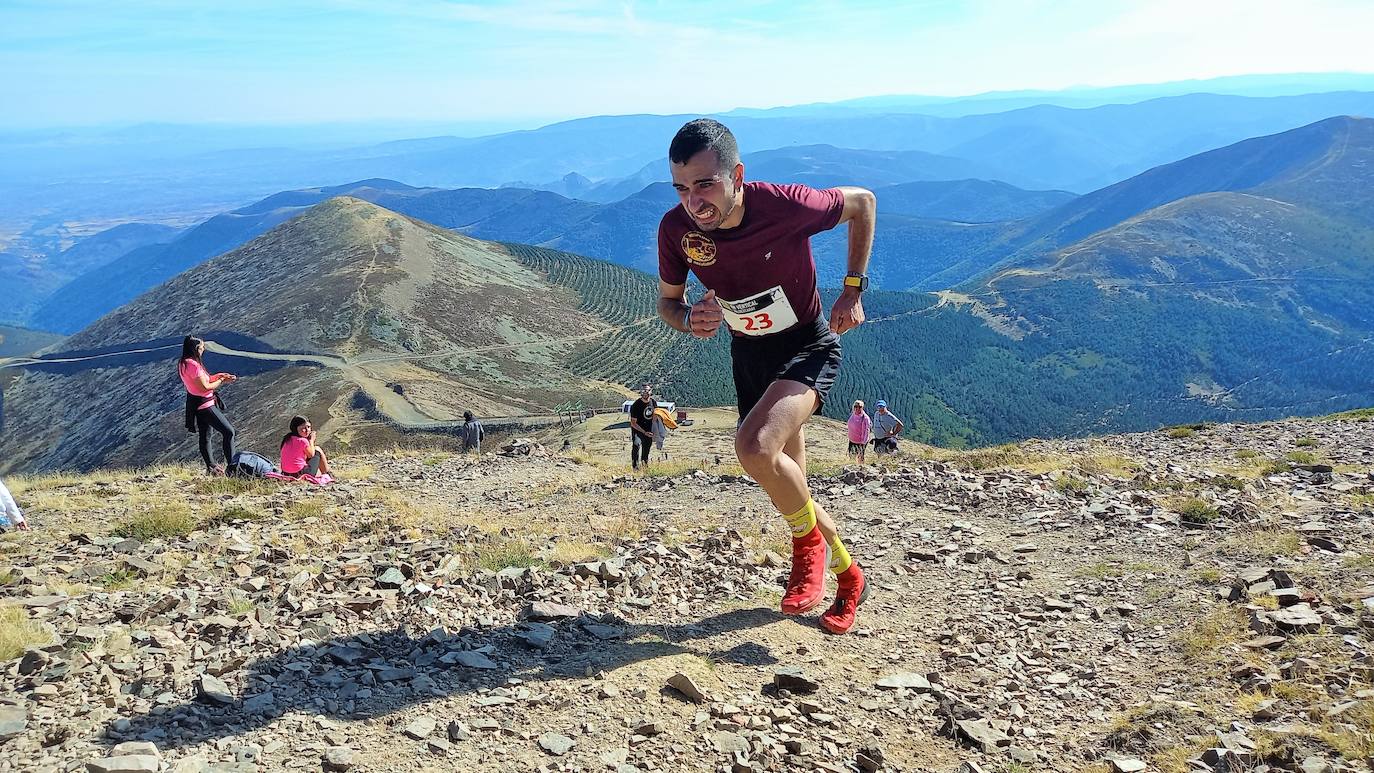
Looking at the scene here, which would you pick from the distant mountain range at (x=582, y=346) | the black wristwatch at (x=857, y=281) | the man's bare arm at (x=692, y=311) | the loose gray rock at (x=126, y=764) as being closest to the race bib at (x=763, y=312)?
the man's bare arm at (x=692, y=311)

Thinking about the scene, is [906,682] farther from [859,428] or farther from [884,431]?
[884,431]

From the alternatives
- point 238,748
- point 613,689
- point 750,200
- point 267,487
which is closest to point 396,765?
point 238,748

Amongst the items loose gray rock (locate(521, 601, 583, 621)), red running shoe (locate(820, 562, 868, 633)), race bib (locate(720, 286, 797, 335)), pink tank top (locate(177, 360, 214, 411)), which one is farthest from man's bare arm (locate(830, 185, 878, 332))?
pink tank top (locate(177, 360, 214, 411))

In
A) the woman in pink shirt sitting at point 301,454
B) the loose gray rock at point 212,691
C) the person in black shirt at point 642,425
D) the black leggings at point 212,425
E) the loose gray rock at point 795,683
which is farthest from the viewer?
the person in black shirt at point 642,425

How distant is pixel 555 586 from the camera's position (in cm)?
657

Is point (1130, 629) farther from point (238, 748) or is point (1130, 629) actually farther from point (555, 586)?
point (238, 748)

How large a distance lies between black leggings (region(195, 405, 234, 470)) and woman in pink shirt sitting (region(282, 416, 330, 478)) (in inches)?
43.3

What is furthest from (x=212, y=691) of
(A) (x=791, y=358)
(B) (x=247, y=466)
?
(B) (x=247, y=466)

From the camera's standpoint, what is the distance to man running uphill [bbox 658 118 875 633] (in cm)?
524

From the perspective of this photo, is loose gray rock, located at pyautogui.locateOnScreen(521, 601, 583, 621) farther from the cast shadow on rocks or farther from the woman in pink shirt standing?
the woman in pink shirt standing

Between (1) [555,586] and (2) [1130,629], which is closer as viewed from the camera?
(2) [1130,629]

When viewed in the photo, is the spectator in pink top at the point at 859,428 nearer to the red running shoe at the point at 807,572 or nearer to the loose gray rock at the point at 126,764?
the red running shoe at the point at 807,572

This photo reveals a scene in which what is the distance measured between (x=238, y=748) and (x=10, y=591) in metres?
3.91

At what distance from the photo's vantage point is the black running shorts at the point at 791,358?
18.8 ft
